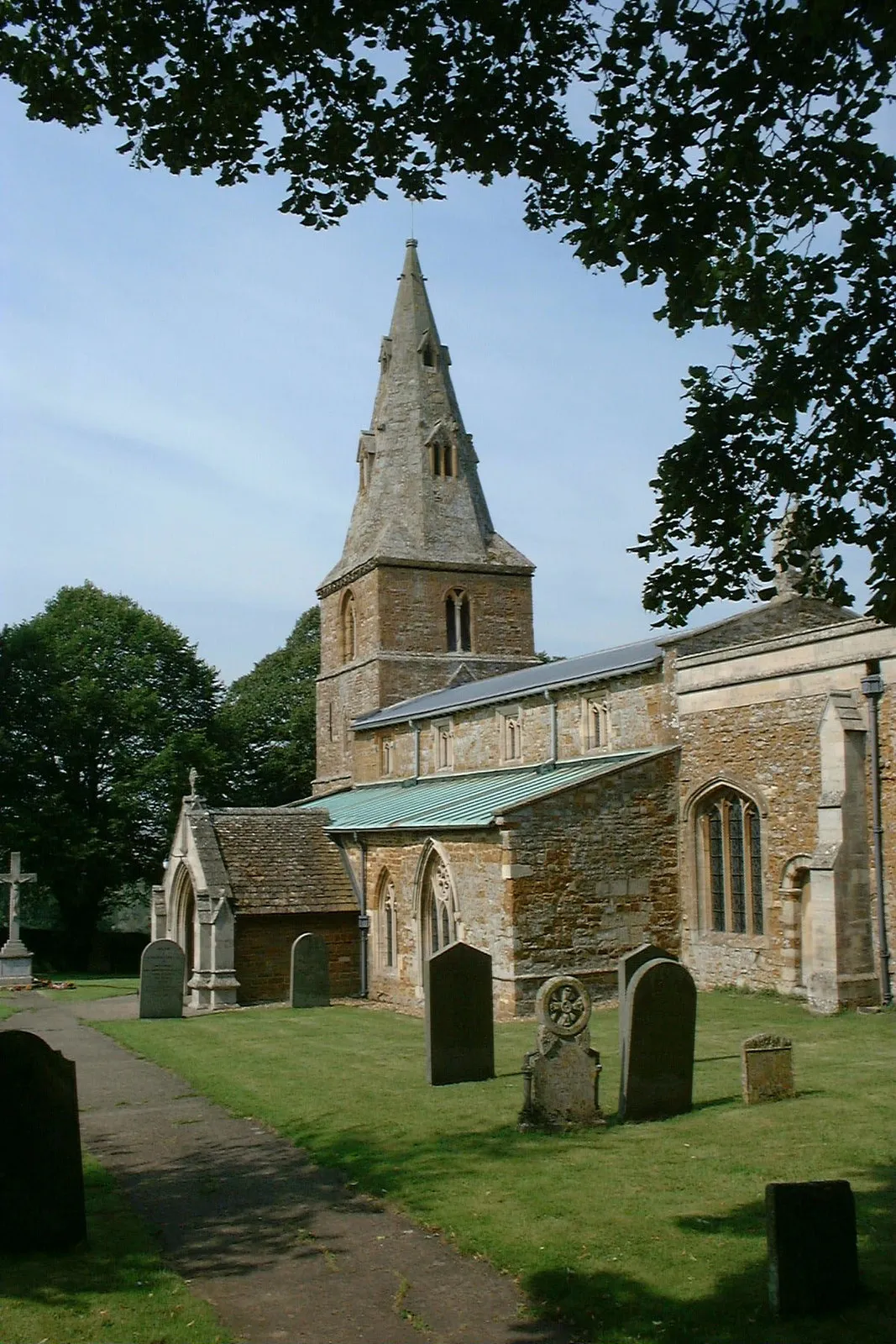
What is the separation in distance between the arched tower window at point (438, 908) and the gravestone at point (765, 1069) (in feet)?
35.7

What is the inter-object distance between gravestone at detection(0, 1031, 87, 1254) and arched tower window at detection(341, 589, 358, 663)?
3230cm

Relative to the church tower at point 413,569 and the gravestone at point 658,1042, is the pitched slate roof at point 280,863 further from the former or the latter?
the gravestone at point 658,1042

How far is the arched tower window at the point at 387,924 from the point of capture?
2533 centimetres

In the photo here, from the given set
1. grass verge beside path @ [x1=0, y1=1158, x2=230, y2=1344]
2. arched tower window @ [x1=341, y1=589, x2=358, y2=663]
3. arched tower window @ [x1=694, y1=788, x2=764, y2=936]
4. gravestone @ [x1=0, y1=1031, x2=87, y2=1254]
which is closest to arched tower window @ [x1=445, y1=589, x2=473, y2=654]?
arched tower window @ [x1=341, y1=589, x2=358, y2=663]

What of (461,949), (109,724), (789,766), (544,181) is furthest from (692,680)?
(109,724)

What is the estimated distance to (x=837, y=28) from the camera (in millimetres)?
6266

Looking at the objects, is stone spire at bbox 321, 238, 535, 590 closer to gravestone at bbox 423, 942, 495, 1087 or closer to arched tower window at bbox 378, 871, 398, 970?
arched tower window at bbox 378, 871, 398, 970

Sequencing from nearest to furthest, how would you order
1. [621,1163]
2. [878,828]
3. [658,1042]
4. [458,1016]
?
[621,1163] < [658,1042] < [458,1016] < [878,828]

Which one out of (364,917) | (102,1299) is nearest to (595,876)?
(364,917)

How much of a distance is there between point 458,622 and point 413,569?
2.31 meters

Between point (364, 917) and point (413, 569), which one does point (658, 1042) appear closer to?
point (364, 917)

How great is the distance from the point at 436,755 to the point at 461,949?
1872 cm

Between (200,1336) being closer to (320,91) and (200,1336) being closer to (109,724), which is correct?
(320,91)

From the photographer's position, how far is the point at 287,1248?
7648 mm
